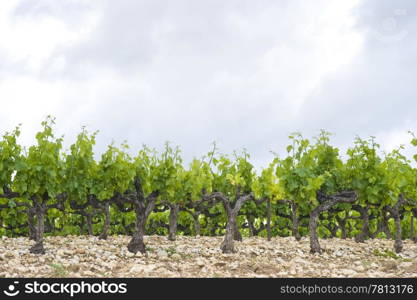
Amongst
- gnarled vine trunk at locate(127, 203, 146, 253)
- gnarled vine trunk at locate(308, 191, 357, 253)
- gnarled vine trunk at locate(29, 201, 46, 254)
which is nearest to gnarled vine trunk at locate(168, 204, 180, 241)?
gnarled vine trunk at locate(127, 203, 146, 253)

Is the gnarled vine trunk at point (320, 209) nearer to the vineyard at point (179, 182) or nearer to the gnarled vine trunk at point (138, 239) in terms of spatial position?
the vineyard at point (179, 182)

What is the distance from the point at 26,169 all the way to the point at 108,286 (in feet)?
24.5

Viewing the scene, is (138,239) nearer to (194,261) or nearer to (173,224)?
(194,261)

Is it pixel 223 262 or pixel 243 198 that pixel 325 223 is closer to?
pixel 243 198

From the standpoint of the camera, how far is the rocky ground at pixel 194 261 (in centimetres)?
1334

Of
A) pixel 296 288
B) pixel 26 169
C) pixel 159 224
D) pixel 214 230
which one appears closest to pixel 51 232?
pixel 159 224

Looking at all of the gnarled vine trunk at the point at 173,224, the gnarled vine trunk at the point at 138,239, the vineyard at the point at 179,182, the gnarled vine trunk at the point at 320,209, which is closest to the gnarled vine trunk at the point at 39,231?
the vineyard at the point at 179,182

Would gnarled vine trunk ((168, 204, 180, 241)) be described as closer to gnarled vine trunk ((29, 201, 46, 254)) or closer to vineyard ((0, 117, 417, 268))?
vineyard ((0, 117, 417, 268))

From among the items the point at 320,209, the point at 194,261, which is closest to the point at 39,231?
the point at 194,261

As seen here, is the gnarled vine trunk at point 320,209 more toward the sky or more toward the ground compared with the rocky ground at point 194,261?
more toward the sky

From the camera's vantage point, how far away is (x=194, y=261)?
51.5 feet

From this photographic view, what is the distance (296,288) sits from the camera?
1009 cm

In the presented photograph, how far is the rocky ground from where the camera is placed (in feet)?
43.8

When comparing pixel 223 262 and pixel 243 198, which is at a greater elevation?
pixel 243 198
